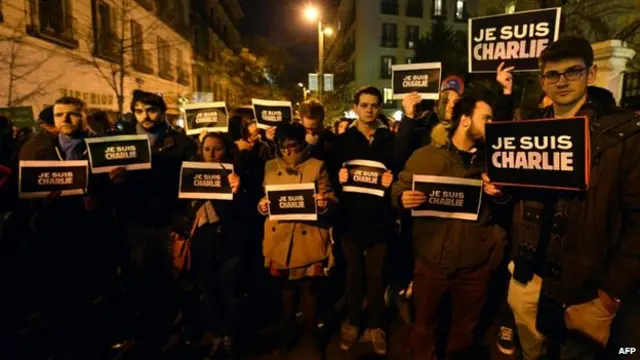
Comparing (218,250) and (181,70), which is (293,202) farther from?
(181,70)

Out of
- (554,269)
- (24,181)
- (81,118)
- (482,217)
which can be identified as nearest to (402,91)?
(482,217)

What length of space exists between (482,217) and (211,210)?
96.3 inches

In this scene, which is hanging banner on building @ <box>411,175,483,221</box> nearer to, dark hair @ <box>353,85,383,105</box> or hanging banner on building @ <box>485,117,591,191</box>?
hanging banner on building @ <box>485,117,591,191</box>

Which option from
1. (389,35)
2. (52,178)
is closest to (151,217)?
(52,178)

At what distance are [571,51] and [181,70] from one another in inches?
1080

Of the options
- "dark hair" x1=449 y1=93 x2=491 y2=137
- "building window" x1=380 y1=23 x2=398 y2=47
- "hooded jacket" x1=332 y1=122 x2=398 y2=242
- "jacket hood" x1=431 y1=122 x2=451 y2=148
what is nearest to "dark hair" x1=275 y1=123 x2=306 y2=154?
"hooded jacket" x1=332 y1=122 x2=398 y2=242

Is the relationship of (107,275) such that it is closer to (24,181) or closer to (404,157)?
(24,181)

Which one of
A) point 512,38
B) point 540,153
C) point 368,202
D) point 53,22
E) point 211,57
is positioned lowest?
point 368,202

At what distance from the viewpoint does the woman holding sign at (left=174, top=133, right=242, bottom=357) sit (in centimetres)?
402

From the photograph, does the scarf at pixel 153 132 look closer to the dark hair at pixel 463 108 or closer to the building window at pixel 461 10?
the dark hair at pixel 463 108

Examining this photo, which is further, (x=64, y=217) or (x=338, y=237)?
(x=338, y=237)

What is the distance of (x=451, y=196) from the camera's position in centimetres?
312

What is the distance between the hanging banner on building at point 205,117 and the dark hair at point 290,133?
190 centimetres

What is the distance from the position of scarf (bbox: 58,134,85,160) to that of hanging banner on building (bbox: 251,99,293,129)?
215 cm
